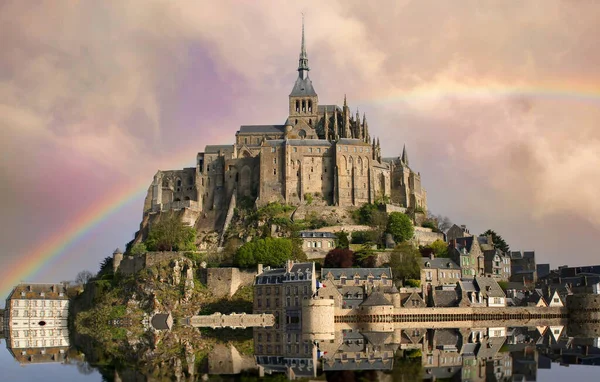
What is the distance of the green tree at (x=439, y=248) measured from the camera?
89938mm

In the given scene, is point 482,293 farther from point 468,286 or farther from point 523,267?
point 523,267

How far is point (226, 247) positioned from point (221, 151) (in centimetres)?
2113

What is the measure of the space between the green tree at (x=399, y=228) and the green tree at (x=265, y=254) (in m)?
15.1

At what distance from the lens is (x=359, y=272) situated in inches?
3036

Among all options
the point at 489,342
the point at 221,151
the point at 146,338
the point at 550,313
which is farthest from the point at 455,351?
the point at 221,151

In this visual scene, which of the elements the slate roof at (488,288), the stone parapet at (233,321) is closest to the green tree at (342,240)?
the slate roof at (488,288)

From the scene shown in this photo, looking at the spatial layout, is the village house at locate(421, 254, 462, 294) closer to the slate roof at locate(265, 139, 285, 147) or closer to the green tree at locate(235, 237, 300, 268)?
the green tree at locate(235, 237, 300, 268)

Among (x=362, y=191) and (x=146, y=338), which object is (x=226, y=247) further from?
(x=146, y=338)

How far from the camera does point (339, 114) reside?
373ft

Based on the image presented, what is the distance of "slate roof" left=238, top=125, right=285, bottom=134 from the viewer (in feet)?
368

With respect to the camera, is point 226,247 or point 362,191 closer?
point 226,247

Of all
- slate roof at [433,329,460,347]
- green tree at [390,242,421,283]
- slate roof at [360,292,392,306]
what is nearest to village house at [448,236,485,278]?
green tree at [390,242,421,283]

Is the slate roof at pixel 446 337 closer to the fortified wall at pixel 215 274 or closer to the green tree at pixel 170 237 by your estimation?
the fortified wall at pixel 215 274

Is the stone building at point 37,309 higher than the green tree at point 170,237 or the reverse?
the reverse
